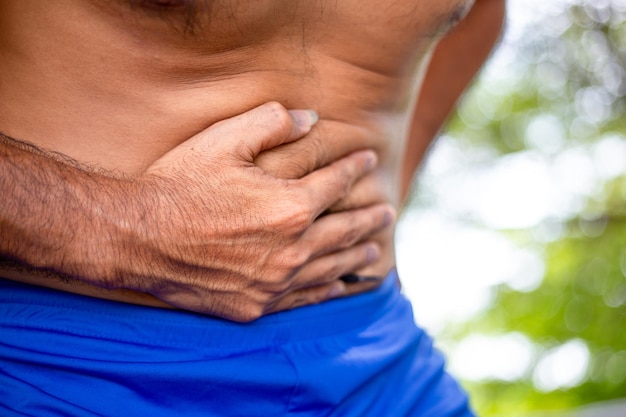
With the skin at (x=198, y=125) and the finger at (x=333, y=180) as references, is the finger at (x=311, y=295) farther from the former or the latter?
the finger at (x=333, y=180)

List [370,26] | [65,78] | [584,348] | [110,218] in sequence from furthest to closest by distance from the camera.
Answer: [584,348]
[370,26]
[65,78]
[110,218]

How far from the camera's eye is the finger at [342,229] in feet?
3.62

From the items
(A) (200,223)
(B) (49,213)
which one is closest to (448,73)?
(A) (200,223)

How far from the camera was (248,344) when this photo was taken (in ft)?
3.52

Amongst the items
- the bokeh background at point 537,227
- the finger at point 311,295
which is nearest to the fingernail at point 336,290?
the finger at point 311,295

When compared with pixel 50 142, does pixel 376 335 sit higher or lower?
lower

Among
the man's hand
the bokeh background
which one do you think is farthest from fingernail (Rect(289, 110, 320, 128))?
the bokeh background

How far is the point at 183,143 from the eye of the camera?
1.04 meters

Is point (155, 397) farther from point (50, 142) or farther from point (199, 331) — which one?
point (50, 142)

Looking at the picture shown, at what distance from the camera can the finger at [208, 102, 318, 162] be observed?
3.41 feet

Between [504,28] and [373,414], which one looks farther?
[504,28]

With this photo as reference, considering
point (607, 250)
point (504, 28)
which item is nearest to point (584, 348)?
point (607, 250)

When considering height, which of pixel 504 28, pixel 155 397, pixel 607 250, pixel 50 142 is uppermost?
pixel 607 250

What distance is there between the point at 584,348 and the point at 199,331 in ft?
10.6
